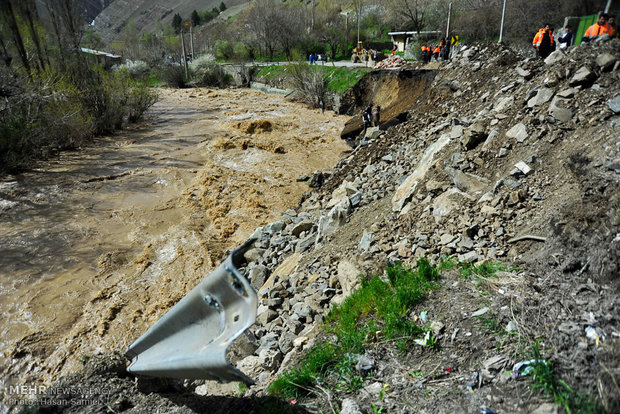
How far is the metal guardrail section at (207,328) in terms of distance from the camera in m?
2.20

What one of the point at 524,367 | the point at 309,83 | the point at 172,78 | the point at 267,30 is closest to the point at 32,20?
the point at 309,83

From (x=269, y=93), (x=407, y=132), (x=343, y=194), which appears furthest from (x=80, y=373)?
(x=269, y=93)

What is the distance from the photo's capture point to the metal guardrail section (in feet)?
7.23

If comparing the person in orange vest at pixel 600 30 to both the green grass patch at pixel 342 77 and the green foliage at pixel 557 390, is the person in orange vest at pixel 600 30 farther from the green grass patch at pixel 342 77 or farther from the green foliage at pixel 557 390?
the green grass patch at pixel 342 77

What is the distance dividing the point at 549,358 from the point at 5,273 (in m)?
10.3

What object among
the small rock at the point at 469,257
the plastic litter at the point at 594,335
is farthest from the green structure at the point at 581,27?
the plastic litter at the point at 594,335

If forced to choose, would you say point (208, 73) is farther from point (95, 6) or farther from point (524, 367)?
point (95, 6)

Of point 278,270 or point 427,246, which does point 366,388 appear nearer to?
point 427,246

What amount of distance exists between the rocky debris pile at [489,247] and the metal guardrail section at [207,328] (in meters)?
0.96

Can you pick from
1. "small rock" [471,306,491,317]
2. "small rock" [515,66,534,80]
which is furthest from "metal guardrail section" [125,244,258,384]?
"small rock" [515,66,534,80]

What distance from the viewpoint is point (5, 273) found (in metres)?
8.36

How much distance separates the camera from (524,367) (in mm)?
2408

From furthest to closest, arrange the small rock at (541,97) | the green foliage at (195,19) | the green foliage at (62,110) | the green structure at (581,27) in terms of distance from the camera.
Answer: the green foliage at (195,19), the green structure at (581,27), the green foliage at (62,110), the small rock at (541,97)

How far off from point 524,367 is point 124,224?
1074 centimetres
